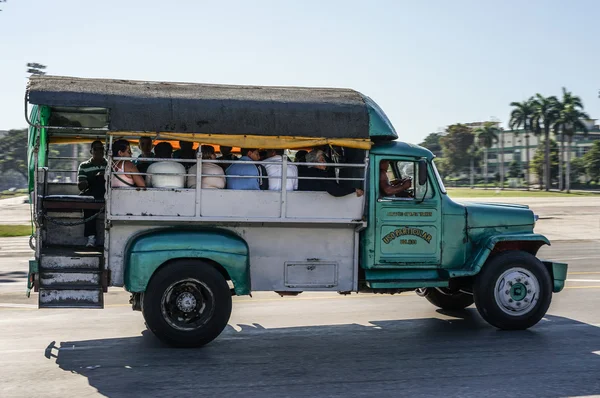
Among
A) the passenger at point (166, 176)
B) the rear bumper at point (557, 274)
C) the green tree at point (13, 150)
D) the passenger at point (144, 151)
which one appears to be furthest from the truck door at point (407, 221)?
the green tree at point (13, 150)

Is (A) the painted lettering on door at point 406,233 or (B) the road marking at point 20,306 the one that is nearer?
(A) the painted lettering on door at point 406,233

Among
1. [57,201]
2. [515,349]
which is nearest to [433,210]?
[515,349]

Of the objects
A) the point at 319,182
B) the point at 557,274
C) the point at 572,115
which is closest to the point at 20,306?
the point at 319,182

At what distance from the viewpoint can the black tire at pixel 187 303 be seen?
825 centimetres

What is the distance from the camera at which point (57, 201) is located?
904cm

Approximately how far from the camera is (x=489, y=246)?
9422 mm

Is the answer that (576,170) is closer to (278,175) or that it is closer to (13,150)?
(13,150)

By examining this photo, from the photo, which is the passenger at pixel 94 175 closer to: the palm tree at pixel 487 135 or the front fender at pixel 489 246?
the front fender at pixel 489 246

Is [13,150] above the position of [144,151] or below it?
above

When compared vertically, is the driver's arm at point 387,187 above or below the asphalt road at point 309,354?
above

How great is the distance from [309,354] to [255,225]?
5.28 ft

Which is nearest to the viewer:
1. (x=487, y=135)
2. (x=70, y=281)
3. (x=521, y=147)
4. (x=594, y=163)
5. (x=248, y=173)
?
(x=70, y=281)

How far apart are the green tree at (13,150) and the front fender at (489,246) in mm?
137747

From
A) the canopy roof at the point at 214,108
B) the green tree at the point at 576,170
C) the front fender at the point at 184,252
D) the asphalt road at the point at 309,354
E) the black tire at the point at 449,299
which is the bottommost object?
the asphalt road at the point at 309,354
